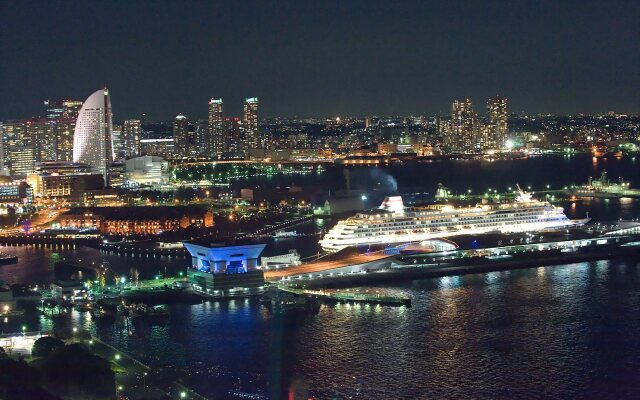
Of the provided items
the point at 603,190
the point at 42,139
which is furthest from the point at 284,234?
the point at 42,139

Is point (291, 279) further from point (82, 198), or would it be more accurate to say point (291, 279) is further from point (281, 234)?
point (82, 198)

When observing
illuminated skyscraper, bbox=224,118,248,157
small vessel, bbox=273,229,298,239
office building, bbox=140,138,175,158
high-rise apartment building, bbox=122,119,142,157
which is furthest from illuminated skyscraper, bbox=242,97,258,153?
small vessel, bbox=273,229,298,239

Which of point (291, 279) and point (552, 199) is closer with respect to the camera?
point (291, 279)

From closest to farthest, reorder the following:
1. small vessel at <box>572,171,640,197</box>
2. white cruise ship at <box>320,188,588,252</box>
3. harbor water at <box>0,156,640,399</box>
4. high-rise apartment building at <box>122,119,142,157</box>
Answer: harbor water at <box>0,156,640,399</box>, white cruise ship at <box>320,188,588,252</box>, small vessel at <box>572,171,640,197</box>, high-rise apartment building at <box>122,119,142,157</box>

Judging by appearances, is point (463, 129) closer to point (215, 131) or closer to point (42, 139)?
point (215, 131)

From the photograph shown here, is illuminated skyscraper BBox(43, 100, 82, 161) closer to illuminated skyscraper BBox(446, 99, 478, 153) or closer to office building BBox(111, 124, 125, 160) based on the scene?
office building BBox(111, 124, 125, 160)

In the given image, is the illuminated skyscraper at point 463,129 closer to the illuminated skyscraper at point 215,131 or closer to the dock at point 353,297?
the illuminated skyscraper at point 215,131

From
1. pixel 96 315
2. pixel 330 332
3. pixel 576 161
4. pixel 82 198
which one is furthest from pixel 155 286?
pixel 576 161
